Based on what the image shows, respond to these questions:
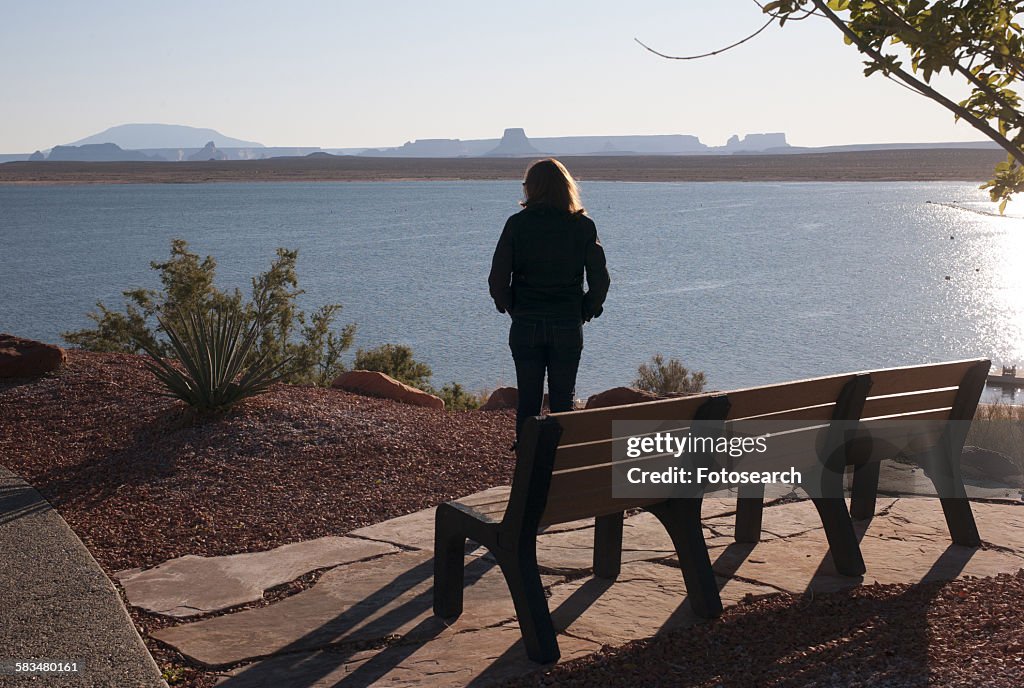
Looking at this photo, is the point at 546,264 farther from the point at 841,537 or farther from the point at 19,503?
the point at 19,503

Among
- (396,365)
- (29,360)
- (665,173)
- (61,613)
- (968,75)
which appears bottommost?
(396,365)

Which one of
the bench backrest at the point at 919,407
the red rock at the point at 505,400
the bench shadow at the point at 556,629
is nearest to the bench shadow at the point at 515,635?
the bench shadow at the point at 556,629

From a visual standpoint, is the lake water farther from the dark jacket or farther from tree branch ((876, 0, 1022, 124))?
tree branch ((876, 0, 1022, 124))

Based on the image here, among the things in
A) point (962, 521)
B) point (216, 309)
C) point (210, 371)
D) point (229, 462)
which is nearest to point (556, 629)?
point (962, 521)

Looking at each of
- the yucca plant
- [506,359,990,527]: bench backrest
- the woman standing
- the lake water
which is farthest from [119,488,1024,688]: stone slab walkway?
the lake water

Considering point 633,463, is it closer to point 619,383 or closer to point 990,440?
point 990,440

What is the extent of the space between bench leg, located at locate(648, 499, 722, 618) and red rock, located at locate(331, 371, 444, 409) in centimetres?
537

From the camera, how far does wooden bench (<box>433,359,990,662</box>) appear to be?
3.55m

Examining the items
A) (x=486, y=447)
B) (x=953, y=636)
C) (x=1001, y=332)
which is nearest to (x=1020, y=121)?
(x=953, y=636)

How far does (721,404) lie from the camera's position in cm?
382

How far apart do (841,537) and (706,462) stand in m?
0.81

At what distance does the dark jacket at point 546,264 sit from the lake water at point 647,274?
14.3 metres

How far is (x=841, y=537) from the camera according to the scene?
435 cm

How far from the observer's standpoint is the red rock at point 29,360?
857 centimetres
